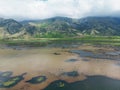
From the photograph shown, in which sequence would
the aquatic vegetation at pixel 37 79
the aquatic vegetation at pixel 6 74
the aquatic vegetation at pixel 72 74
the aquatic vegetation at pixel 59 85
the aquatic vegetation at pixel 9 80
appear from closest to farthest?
1. the aquatic vegetation at pixel 59 85
2. the aquatic vegetation at pixel 9 80
3. the aquatic vegetation at pixel 37 79
4. the aquatic vegetation at pixel 72 74
5. the aquatic vegetation at pixel 6 74

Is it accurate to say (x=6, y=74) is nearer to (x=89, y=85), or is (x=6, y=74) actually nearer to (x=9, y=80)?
(x=9, y=80)

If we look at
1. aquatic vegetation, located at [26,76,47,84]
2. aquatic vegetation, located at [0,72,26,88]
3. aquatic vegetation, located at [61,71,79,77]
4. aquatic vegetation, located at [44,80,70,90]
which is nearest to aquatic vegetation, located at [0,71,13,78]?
aquatic vegetation, located at [0,72,26,88]

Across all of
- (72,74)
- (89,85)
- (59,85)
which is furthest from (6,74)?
(89,85)

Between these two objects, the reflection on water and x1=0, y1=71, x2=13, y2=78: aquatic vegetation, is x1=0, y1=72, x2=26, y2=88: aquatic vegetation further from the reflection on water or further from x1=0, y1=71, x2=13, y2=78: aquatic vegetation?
the reflection on water

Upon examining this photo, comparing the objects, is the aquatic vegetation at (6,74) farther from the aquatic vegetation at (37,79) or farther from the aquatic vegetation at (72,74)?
the aquatic vegetation at (72,74)

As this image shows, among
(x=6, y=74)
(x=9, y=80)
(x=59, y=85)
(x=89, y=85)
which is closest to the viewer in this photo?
(x=89, y=85)

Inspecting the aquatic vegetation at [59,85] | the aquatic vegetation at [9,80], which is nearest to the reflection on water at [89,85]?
the aquatic vegetation at [59,85]

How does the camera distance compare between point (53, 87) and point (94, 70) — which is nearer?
point (53, 87)

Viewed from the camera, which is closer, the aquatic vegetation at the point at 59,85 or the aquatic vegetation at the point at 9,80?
the aquatic vegetation at the point at 59,85

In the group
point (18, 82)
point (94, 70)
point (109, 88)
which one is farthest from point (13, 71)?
point (109, 88)

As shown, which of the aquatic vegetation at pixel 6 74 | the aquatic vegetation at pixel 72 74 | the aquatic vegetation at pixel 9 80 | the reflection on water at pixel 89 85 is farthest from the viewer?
the aquatic vegetation at pixel 6 74

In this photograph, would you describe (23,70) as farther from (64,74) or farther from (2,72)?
(64,74)
